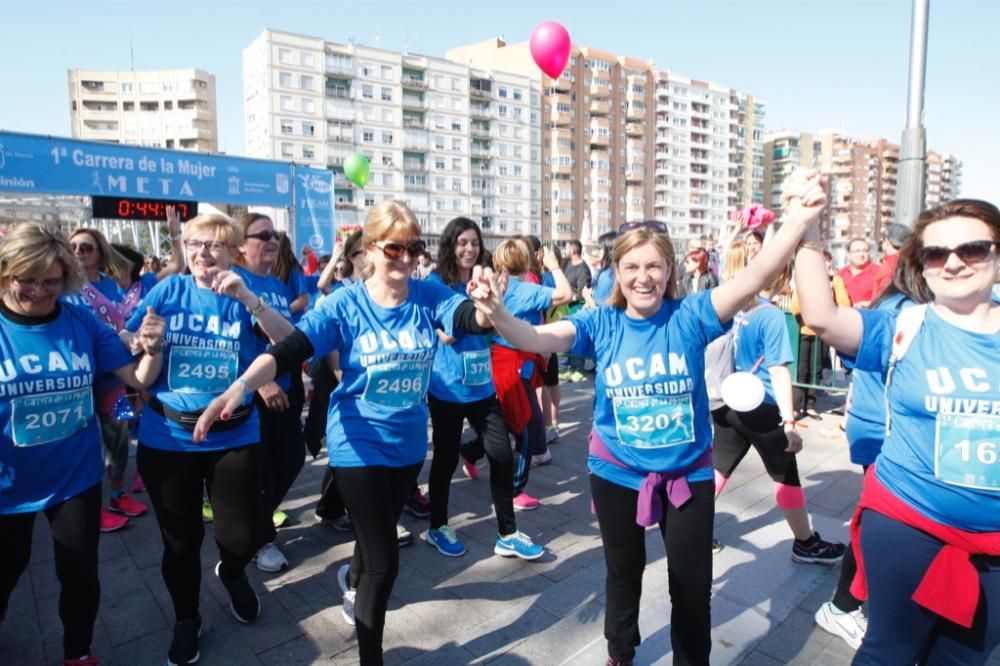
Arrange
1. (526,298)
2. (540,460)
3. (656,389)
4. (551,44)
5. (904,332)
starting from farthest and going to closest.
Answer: (551,44)
(540,460)
(526,298)
(656,389)
(904,332)

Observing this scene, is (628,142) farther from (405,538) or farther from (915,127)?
(405,538)

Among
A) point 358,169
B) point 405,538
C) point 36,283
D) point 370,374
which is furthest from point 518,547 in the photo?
point 358,169

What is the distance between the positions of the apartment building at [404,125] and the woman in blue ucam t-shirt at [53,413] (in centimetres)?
6275

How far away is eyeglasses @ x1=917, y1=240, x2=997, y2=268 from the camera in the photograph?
2068 millimetres

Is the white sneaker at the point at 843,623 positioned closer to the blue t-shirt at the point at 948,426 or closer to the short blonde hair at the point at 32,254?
the blue t-shirt at the point at 948,426

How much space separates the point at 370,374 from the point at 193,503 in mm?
1179

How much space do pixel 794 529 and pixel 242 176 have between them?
1182 cm

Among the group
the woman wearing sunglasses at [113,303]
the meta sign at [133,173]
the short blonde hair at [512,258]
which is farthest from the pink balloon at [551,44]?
the woman wearing sunglasses at [113,303]

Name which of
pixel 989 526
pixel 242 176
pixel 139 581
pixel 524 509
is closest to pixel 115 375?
pixel 139 581

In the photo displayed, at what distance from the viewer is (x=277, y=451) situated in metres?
4.34

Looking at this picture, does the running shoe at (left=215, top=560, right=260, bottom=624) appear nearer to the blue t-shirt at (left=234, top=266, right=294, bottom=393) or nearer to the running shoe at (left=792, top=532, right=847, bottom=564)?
the blue t-shirt at (left=234, top=266, right=294, bottom=393)

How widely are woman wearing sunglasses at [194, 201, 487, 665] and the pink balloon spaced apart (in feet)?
34.0

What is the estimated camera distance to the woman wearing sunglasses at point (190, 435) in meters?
3.09

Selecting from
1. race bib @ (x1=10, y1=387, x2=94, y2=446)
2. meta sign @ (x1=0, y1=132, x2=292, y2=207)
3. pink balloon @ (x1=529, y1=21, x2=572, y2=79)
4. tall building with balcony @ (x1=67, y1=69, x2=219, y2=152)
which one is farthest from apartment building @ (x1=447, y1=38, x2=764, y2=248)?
race bib @ (x1=10, y1=387, x2=94, y2=446)
